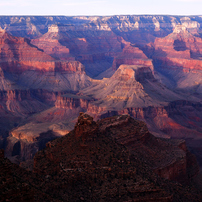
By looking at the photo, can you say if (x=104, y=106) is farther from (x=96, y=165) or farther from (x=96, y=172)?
(x=96, y=172)

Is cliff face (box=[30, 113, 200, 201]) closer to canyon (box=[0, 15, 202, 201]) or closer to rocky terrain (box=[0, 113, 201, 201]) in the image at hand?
rocky terrain (box=[0, 113, 201, 201])

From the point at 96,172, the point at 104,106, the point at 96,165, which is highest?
the point at 96,165

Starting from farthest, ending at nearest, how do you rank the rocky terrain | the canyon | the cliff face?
the canyon → the cliff face → the rocky terrain

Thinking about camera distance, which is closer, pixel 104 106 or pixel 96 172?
pixel 96 172

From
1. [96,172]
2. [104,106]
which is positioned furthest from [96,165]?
[104,106]

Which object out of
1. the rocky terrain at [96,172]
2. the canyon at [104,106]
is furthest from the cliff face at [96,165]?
the canyon at [104,106]

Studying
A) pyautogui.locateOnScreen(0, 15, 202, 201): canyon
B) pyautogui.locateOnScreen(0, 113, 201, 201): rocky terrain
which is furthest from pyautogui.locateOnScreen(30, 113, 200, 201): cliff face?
pyautogui.locateOnScreen(0, 15, 202, 201): canyon

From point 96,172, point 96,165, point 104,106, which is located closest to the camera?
point 96,172

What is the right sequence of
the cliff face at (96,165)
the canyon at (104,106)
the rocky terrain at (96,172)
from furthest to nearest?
1. the canyon at (104,106)
2. the cliff face at (96,165)
3. the rocky terrain at (96,172)

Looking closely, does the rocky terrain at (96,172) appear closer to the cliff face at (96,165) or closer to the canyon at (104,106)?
the cliff face at (96,165)

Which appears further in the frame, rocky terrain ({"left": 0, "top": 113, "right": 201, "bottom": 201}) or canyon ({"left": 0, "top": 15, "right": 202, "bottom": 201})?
canyon ({"left": 0, "top": 15, "right": 202, "bottom": 201})

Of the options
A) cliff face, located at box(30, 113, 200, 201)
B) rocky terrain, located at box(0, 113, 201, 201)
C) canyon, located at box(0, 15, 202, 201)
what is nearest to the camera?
rocky terrain, located at box(0, 113, 201, 201)

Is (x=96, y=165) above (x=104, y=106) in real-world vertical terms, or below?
above
